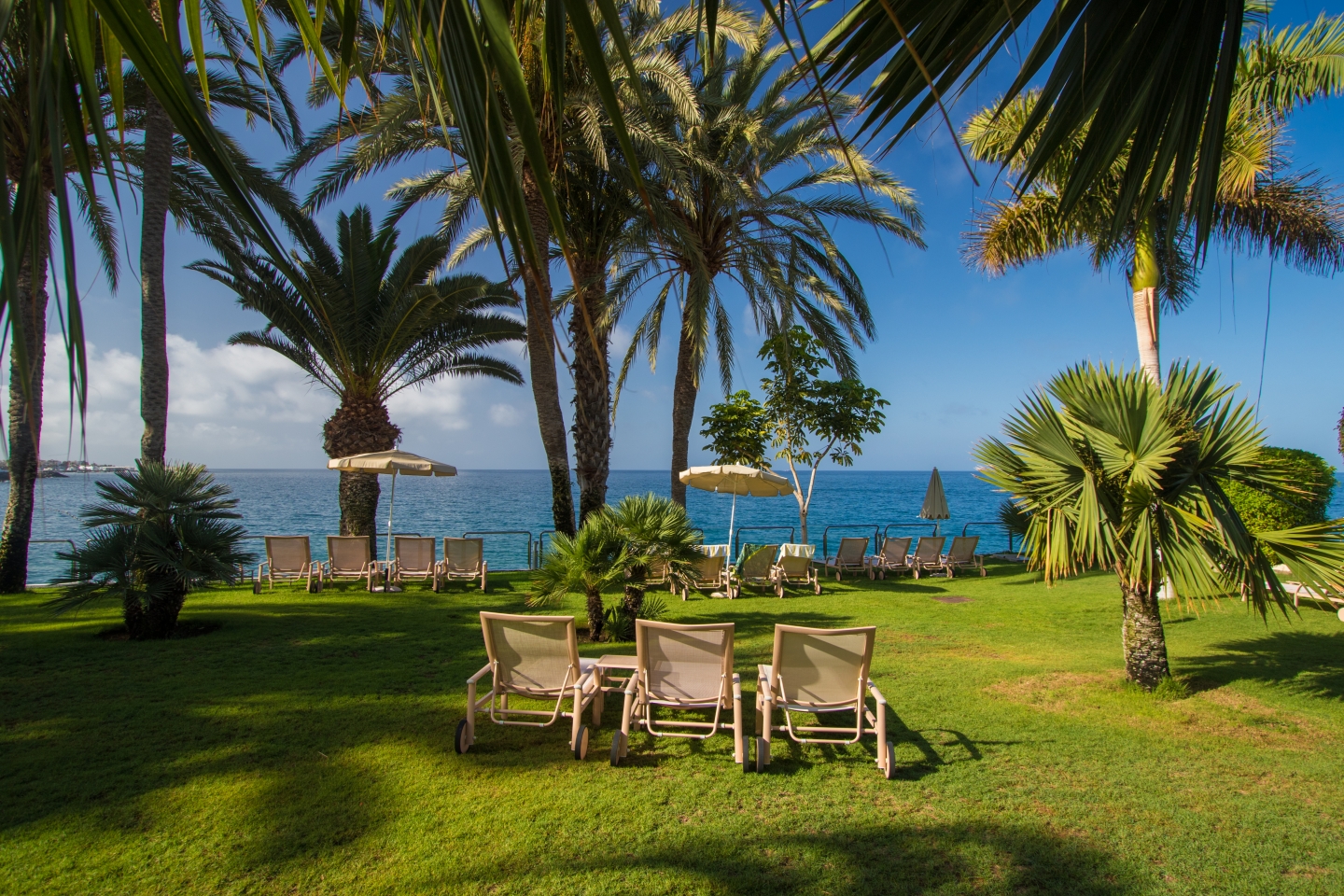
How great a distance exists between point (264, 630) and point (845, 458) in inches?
459

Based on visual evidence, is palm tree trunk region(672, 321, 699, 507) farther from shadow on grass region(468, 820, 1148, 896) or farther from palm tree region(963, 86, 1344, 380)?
shadow on grass region(468, 820, 1148, 896)

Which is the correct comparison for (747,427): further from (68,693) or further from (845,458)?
(68,693)

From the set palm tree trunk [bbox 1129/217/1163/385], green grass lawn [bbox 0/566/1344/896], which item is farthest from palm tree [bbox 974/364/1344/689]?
palm tree trunk [bbox 1129/217/1163/385]

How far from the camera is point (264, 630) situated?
28.8 ft

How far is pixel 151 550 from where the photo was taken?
7.82m

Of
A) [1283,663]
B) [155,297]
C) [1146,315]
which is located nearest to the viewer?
[1283,663]

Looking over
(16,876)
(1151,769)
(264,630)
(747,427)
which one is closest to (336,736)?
(16,876)

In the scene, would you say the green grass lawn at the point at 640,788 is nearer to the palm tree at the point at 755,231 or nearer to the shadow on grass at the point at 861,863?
the shadow on grass at the point at 861,863

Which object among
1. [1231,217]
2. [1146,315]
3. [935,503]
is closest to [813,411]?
[935,503]

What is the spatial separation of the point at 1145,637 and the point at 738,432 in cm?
1010

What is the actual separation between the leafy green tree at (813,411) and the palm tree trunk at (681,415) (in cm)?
209

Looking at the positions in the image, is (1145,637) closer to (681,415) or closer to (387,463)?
(681,415)

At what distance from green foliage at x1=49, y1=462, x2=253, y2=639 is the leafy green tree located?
1103 centimetres

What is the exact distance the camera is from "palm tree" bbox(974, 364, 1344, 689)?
5.78 m
